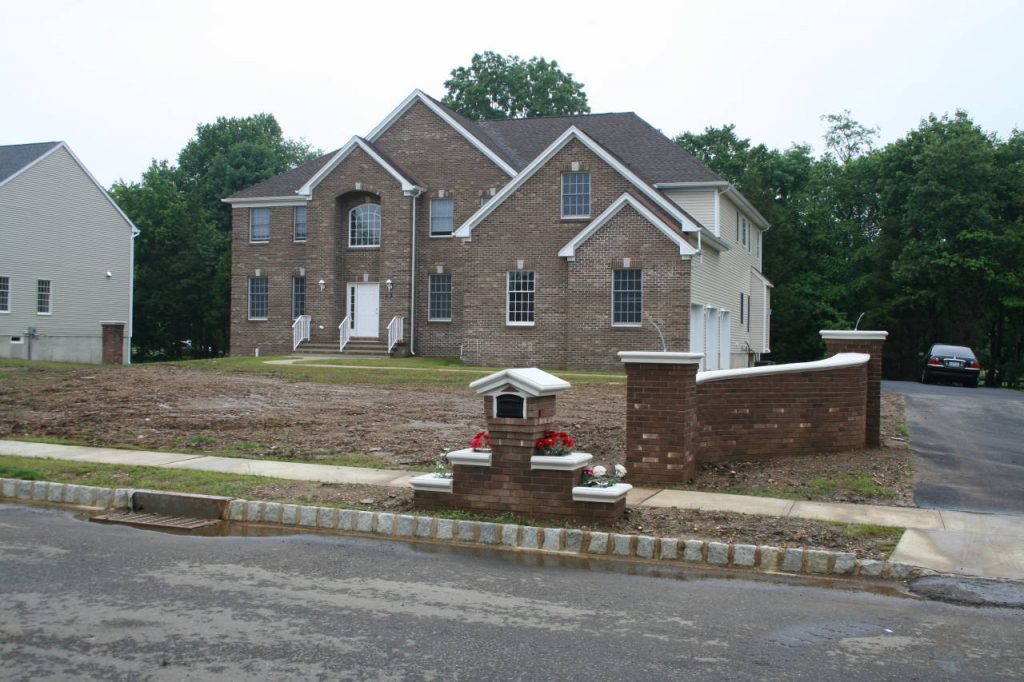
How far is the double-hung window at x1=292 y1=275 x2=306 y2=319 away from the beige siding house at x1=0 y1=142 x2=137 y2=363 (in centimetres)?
812

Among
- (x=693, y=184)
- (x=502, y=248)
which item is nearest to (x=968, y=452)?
(x=502, y=248)

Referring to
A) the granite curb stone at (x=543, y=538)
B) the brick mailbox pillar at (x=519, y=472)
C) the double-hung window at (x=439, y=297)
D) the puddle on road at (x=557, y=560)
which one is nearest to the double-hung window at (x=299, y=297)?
the double-hung window at (x=439, y=297)

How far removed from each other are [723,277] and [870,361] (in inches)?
836

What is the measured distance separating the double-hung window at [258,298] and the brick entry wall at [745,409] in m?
29.7

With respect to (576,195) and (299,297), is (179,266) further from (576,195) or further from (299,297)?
(576,195)

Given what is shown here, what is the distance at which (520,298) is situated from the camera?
32.7 meters

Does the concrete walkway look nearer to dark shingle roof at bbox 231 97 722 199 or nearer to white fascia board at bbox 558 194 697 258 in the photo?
white fascia board at bbox 558 194 697 258

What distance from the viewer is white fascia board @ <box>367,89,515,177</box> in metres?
36.3

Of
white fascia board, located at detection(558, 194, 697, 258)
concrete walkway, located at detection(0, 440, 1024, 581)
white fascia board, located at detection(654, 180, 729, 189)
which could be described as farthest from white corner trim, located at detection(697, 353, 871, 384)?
white fascia board, located at detection(654, 180, 729, 189)

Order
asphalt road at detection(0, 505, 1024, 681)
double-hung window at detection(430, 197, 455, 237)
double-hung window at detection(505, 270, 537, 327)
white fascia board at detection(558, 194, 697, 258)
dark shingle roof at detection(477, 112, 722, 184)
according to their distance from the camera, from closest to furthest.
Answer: asphalt road at detection(0, 505, 1024, 681) → white fascia board at detection(558, 194, 697, 258) → double-hung window at detection(505, 270, 537, 327) → dark shingle roof at detection(477, 112, 722, 184) → double-hung window at detection(430, 197, 455, 237)

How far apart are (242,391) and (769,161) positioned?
154 feet

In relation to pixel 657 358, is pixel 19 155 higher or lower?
higher

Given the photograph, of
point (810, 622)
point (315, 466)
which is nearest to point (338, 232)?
point (315, 466)

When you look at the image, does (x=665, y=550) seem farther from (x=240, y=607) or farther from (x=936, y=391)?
(x=936, y=391)
